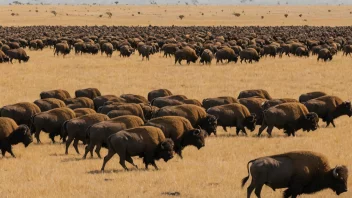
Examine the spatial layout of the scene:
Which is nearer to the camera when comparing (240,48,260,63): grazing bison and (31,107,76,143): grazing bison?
(31,107,76,143): grazing bison

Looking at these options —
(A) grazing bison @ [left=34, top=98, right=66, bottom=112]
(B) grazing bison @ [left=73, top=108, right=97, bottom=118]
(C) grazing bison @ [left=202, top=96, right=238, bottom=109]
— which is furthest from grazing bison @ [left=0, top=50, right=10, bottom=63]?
(B) grazing bison @ [left=73, top=108, right=97, bottom=118]

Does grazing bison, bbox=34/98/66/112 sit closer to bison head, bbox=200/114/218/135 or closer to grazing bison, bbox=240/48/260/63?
bison head, bbox=200/114/218/135

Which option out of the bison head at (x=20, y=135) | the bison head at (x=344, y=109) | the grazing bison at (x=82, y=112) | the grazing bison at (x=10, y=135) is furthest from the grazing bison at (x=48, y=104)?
the bison head at (x=344, y=109)

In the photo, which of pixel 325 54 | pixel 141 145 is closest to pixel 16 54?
pixel 325 54

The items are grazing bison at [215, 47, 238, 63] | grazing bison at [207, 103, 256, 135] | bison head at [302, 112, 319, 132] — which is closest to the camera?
bison head at [302, 112, 319, 132]

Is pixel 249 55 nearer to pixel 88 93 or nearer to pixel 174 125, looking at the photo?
pixel 88 93

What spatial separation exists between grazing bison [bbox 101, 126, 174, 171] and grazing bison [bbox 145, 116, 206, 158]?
1172 mm

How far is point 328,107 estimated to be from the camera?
63.8 ft

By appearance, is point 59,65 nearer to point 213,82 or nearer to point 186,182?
point 213,82

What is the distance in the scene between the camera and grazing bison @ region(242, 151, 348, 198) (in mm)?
10016

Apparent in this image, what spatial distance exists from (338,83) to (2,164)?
2054 cm

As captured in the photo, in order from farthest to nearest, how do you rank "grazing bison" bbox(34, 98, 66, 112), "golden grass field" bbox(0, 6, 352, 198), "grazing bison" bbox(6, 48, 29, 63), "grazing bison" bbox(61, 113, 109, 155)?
"grazing bison" bbox(6, 48, 29, 63), "grazing bison" bbox(34, 98, 66, 112), "grazing bison" bbox(61, 113, 109, 155), "golden grass field" bbox(0, 6, 352, 198)

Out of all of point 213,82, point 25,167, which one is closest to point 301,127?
point 25,167

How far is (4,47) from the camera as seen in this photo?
44.3 m
